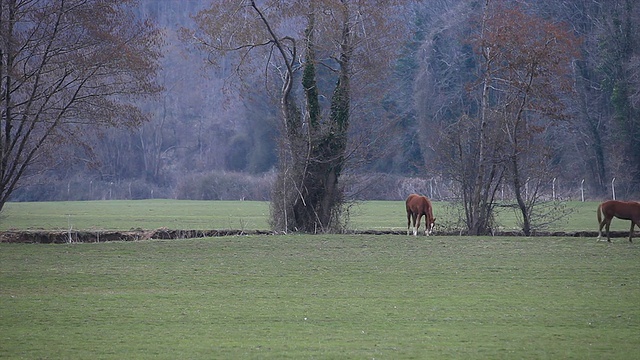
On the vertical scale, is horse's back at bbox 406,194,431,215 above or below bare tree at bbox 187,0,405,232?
below

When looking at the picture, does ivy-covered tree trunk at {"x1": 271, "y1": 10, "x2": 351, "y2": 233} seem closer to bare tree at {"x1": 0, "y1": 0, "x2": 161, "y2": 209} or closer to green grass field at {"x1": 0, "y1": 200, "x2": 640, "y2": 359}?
green grass field at {"x1": 0, "y1": 200, "x2": 640, "y2": 359}

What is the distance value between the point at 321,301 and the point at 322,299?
0.75 ft

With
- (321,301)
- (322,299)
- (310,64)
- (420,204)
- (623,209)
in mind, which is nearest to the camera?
(321,301)

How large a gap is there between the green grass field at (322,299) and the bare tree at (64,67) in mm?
4061

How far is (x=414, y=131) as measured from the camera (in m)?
74.4

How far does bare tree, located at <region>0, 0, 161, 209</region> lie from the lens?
26297 mm

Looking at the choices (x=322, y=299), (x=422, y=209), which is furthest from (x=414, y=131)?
(x=322, y=299)

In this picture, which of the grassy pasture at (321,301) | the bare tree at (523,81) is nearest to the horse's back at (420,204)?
the bare tree at (523,81)

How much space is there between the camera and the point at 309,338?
12.2 m

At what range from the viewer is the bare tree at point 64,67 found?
26.3m

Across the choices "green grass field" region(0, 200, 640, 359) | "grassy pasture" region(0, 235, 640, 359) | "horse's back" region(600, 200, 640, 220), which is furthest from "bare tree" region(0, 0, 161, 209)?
"horse's back" region(600, 200, 640, 220)

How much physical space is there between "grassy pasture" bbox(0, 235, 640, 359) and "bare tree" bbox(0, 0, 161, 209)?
4294 mm

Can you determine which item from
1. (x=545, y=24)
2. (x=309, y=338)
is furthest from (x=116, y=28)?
(x=309, y=338)

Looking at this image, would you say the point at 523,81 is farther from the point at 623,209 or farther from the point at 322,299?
the point at 322,299
